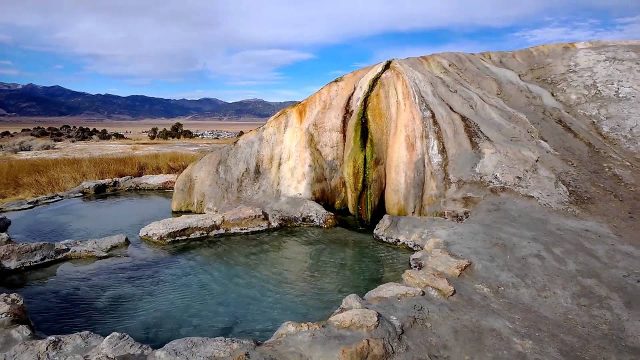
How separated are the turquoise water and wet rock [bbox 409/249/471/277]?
929mm

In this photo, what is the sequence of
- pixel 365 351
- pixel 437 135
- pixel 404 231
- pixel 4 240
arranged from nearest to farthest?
1. pixel 365 351
2. pixel 4 240
3. pixel 404 231
4. pixel 437 135

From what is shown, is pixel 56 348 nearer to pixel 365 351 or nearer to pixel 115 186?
pixel 365 351

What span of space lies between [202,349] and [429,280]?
4.23m

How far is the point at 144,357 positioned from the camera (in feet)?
21.8

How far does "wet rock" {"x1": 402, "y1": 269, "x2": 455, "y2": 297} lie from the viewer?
8.22 metres

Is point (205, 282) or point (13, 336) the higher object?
point (13, 336)

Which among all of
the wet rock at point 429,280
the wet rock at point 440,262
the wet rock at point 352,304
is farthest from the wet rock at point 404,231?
the wet rock at point 352,304

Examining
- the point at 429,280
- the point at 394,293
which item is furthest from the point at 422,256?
the point at 394,293

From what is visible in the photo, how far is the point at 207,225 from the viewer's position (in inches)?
565

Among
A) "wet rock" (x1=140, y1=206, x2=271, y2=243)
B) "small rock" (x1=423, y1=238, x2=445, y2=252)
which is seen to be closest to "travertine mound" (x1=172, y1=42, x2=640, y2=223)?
"wet rock" (x1=140, y1=206, x2=271, y2=243)

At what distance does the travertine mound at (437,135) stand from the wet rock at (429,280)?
4291 millimetres

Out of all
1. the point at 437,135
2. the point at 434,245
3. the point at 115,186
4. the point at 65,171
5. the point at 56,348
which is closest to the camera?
the point at 56,348

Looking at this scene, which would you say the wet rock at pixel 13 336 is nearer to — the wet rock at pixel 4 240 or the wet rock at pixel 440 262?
the wet rock at pixel 4 240

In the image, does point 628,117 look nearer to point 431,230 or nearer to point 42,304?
point 431,230
